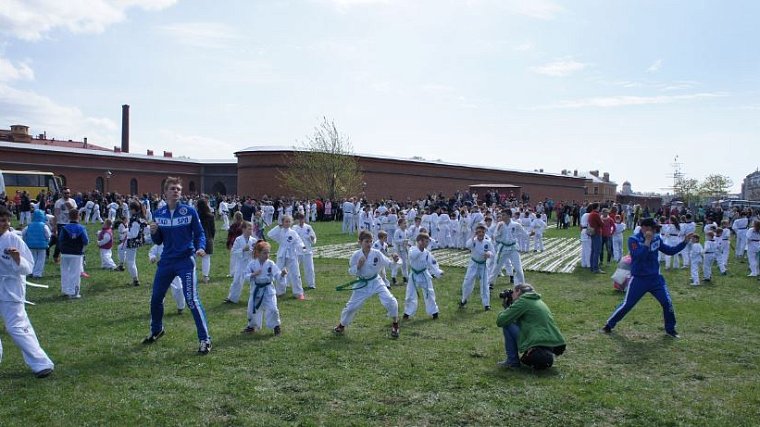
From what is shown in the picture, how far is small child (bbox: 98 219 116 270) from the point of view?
614 inches

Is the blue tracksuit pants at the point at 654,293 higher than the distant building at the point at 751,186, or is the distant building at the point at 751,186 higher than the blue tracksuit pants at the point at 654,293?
the distant building at the point at 751,186

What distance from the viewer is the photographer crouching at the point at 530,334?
7.48 m

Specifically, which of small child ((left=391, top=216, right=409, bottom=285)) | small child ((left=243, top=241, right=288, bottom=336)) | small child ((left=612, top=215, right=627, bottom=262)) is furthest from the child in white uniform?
small child ((left=612, top=215, right=627, bottom=262))

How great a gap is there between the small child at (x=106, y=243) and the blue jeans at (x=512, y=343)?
1184cm

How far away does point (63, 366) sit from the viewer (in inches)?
294

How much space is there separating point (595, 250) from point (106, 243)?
1438cm

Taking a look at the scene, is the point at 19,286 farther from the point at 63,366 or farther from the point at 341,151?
the point at 341,151

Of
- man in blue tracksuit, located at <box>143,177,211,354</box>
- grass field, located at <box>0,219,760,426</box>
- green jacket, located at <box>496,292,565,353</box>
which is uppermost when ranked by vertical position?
man in blue tracksuit, located at <box>143,177,211,354</box>

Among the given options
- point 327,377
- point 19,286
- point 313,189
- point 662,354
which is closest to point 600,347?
point 662,354

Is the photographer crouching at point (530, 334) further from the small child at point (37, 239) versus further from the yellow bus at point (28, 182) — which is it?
the yellow bus at point (28, 182)

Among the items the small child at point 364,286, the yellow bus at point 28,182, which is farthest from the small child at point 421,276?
the yellow bus at point 28,182

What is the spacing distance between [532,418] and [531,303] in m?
1.91

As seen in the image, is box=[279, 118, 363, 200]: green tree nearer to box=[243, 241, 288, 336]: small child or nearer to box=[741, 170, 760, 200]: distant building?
box=[243, 241, 288, 336]: small child

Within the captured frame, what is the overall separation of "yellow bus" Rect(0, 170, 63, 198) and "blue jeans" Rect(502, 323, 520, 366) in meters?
38.7
